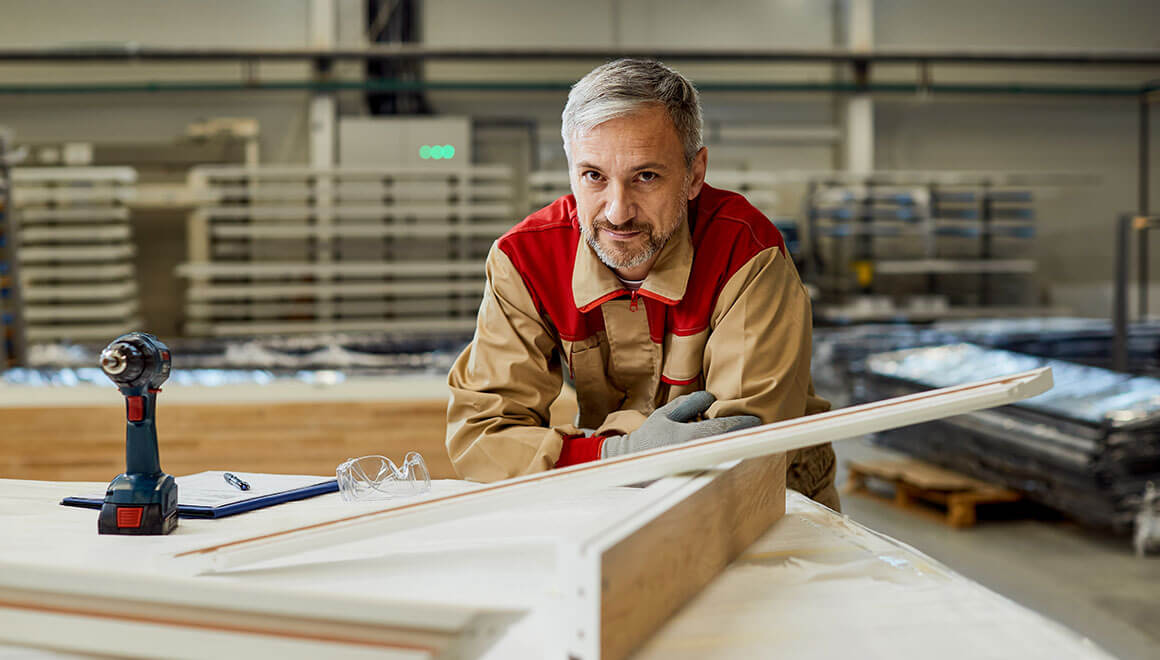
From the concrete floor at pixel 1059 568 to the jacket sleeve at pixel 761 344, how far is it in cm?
199

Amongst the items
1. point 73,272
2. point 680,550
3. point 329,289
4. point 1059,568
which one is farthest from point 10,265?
point 1059,568

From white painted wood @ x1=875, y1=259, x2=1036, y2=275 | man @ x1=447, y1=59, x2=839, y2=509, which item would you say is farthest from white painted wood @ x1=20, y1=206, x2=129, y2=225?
man @ x1=447, y1=59, x2=839, y2=509

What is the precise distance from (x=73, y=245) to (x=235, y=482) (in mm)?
9094

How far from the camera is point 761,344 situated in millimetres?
2020

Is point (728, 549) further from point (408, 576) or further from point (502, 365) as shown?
point (502, 365)

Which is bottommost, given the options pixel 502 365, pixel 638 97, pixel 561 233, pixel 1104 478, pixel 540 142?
pixel 1104 478

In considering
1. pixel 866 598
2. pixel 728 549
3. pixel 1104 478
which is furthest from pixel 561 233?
pixel 1104 478

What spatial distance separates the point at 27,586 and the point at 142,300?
10565 millimetres

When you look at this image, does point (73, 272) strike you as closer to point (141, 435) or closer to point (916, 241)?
point (141, 435)

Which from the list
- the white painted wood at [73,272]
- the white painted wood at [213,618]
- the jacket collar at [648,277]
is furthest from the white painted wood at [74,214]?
the white painted wood at [213,618]

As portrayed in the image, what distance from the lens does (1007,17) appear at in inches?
476

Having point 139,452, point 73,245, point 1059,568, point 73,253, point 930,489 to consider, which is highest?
point 73,245

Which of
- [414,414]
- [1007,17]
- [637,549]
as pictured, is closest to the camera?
[637,549]

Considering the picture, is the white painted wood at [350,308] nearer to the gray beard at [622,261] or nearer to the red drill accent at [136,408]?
the gray beard at [622,261]
